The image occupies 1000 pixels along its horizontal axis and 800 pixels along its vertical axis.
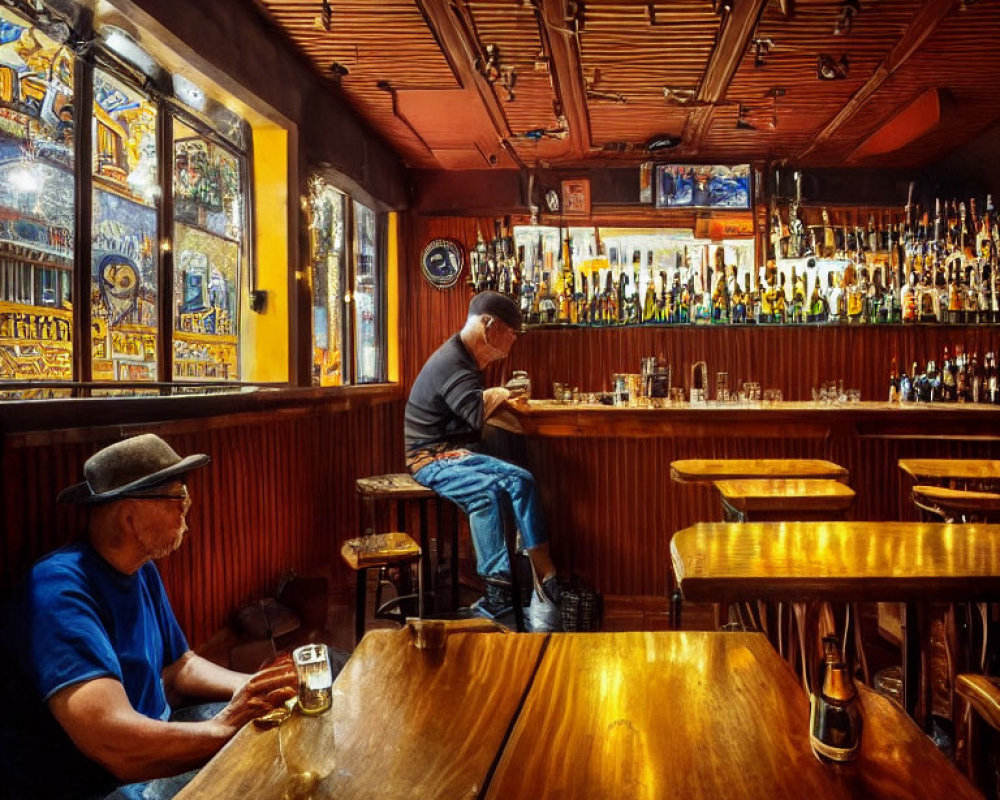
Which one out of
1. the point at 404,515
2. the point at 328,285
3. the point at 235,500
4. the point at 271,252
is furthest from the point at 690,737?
the point at 328,285

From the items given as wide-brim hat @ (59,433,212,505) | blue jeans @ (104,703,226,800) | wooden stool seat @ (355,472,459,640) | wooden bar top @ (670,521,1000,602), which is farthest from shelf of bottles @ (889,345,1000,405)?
blue jeans @ (104,703,226,800)

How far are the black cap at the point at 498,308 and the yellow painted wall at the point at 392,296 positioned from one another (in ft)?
5.81

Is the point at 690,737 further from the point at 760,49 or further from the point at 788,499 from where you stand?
the point at 760,49

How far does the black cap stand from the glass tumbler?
308 cm

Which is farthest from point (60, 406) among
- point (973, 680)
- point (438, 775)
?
point (973, 680)

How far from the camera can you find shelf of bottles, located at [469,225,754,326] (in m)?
5.41

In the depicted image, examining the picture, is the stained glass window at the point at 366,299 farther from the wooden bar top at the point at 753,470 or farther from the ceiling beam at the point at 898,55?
the ceiling beam at the point at 898,55

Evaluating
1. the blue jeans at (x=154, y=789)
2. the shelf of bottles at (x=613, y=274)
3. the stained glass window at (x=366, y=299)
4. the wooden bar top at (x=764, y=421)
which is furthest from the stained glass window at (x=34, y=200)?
the shelf of bottles at (x=613, y=274)

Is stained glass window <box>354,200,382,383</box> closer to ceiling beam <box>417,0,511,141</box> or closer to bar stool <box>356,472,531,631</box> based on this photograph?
ceiling beam <box>417,0,511,141</box>

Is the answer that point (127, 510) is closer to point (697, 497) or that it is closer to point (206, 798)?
point (206, 798)

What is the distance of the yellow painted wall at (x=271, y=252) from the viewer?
4020 mm

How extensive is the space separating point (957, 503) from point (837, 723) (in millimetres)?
2216

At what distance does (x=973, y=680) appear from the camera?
4.81 ft

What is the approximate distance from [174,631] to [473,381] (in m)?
2.13
